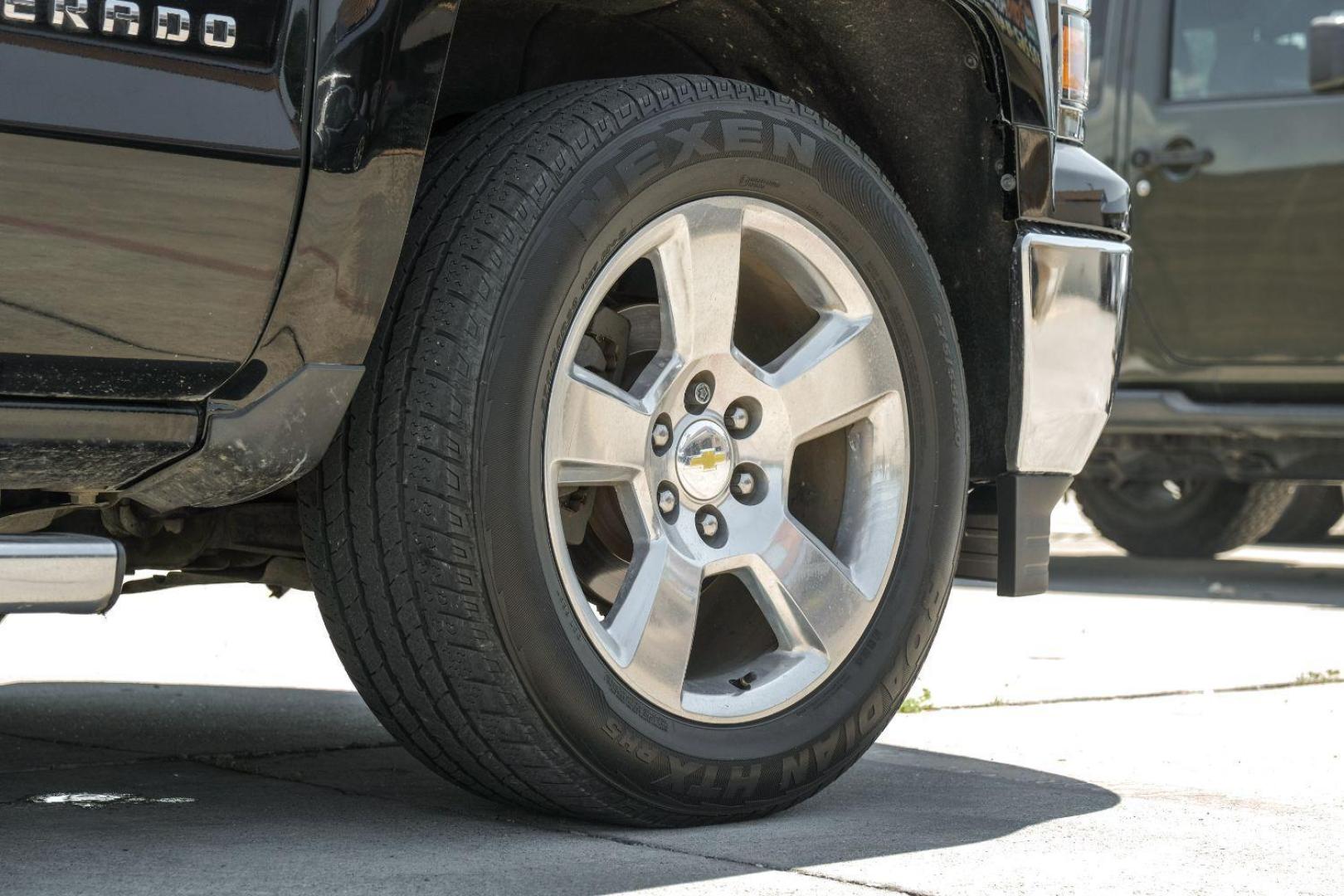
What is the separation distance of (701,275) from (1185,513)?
16.9 feet

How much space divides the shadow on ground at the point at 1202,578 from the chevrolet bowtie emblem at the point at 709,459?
3.68m

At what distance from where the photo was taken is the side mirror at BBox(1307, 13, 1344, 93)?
18.7 ft

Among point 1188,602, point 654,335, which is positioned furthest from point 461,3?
point 1188,602

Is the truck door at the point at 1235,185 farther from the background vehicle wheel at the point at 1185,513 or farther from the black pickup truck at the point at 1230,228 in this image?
the background vehicle wheel at the point at 1185,513

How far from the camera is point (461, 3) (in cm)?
239

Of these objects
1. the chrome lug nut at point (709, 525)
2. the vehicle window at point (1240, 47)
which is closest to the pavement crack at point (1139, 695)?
the chrome lug nut at point (709, 525)

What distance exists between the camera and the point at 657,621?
2381 mm

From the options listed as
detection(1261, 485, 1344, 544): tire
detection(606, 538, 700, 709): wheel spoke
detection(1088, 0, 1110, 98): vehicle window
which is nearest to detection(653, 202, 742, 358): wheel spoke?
detection(606, 538, 700, 709): wheel spoke

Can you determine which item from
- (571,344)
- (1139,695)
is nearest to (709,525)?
(571,344)

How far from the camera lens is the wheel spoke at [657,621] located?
235 centimetres

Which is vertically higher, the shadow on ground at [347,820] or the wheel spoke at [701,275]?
the wheel spoke at [701,275]

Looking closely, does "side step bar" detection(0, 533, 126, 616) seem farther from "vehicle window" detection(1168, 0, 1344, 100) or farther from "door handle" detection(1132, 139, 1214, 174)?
"vehicle window" detection(1168, 0, 1344, 100)

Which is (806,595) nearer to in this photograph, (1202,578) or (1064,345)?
(1064,345)

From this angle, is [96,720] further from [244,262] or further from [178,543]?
[244,262]
